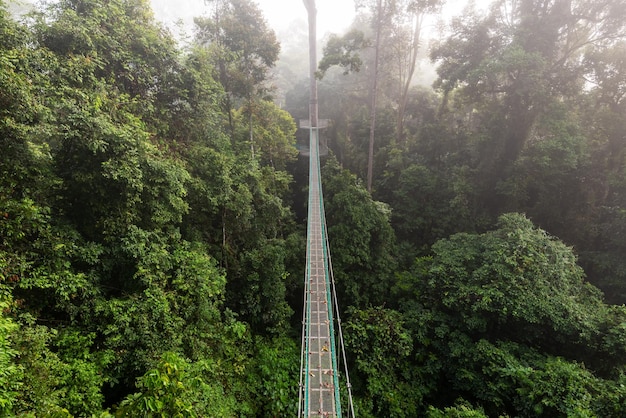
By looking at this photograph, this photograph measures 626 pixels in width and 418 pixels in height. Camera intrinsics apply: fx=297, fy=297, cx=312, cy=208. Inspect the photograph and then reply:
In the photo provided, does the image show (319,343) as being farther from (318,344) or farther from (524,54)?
(524,54)

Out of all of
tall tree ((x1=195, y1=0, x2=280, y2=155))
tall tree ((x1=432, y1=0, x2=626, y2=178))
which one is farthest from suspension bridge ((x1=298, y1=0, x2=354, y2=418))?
tall tree ((x1=432, y1=0, x2=626, y2=178))

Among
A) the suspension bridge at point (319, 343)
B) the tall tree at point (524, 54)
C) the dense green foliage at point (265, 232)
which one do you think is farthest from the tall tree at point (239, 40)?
the tall tree at point (524, 54)

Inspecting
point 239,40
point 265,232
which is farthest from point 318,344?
point 239,40

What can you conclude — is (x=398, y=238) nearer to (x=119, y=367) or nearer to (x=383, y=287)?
(x=383, y=287)

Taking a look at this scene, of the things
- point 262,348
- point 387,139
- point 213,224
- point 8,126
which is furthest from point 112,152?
point 387,139

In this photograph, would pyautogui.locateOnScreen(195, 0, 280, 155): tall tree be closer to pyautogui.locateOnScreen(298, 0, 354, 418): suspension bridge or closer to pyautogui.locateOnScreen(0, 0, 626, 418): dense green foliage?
pyautogui.locateOnScreen(0, 0, 626, 418): dense green foliage

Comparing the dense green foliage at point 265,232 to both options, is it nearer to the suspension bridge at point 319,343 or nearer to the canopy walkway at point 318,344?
the suspension bridge at point 319,343
